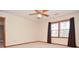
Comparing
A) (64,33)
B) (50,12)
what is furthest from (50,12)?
(64,33)

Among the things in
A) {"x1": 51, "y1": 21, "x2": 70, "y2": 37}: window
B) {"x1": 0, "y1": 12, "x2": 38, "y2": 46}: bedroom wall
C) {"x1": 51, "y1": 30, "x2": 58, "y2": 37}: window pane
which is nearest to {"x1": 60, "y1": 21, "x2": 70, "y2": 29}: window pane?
{"x1": 51, "y1": 21, "x2": 70, "y2": 37}: window

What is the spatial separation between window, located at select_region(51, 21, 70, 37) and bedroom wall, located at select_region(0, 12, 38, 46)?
30 centimetres

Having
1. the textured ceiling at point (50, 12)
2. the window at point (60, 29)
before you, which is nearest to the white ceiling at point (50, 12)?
the textured ceiling at point (50, 12)

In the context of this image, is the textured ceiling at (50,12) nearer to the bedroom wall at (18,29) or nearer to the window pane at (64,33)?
the bedroom wall at (18,29)

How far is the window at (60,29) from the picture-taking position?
53.2 inches

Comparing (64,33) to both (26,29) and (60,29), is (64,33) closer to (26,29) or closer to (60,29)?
(60,29)

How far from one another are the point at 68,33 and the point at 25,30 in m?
0.74

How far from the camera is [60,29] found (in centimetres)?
140

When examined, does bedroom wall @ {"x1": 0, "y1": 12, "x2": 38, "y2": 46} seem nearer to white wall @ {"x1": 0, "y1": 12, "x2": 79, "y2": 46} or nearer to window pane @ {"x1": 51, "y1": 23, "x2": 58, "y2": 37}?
white wall @ {"x1": 0, "y1": 12, "x2": 79, "y2": 46}

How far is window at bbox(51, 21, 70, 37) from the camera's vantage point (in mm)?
1350
